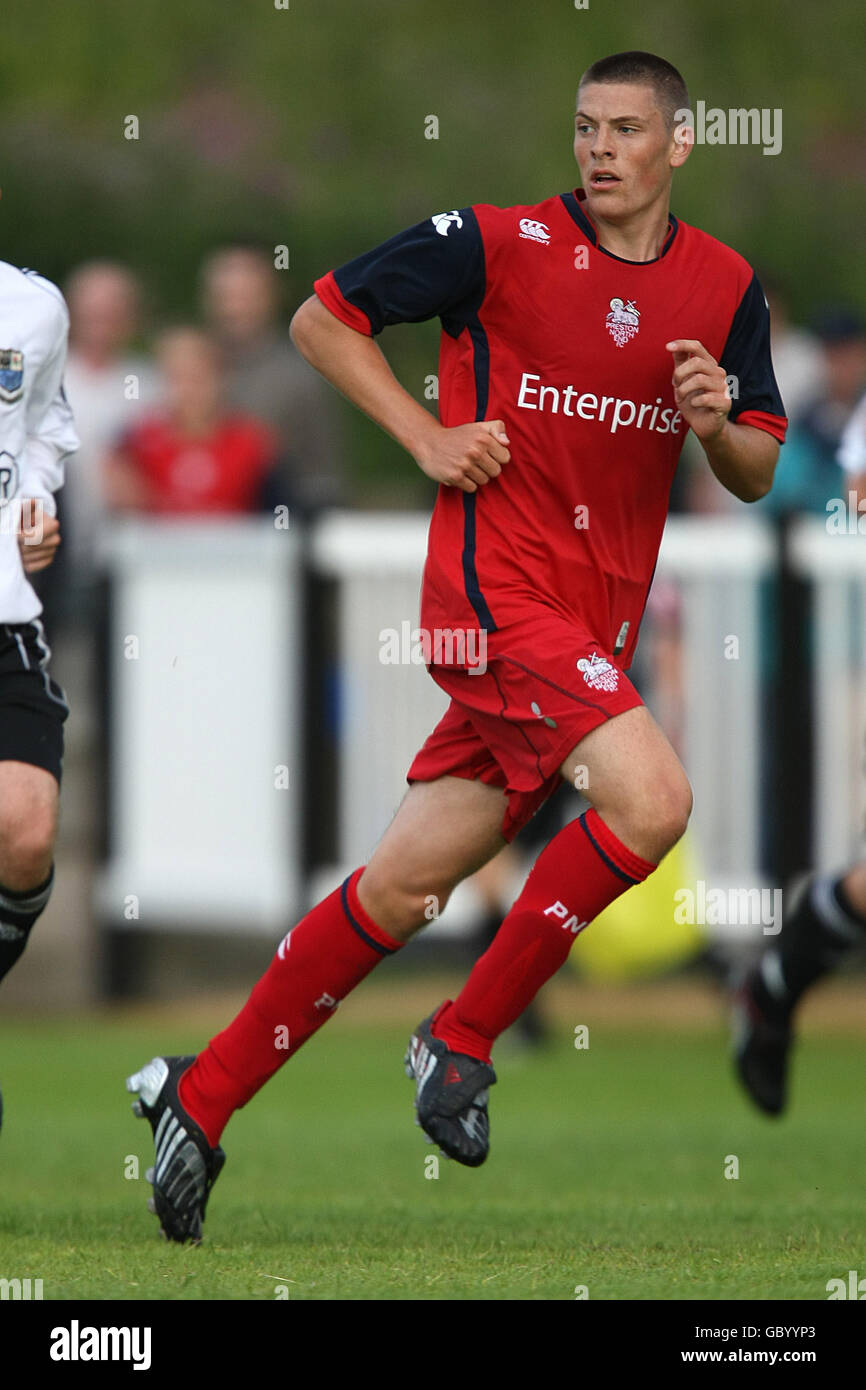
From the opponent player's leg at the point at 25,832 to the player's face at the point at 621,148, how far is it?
1.82 m

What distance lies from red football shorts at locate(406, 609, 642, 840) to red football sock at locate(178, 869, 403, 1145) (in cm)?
41

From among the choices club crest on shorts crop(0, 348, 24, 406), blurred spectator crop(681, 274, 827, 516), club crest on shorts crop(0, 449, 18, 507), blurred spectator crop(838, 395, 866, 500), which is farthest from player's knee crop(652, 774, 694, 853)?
blurred spectator crop(681, 274, 827, 516)

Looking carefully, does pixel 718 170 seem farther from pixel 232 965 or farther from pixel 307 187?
pixel 232 965

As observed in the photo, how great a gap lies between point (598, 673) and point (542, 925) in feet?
1.81

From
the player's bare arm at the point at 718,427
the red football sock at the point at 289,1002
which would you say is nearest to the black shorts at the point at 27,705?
the red football sock at the point at 289,1002

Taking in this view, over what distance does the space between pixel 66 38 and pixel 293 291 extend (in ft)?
7.85

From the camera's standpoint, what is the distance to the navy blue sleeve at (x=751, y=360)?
540 cm

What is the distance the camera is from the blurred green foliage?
1633 cm

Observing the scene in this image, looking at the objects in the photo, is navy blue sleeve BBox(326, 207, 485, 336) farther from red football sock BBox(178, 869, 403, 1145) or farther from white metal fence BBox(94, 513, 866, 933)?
white metal fence BBox(94, 513, 866, 933)
